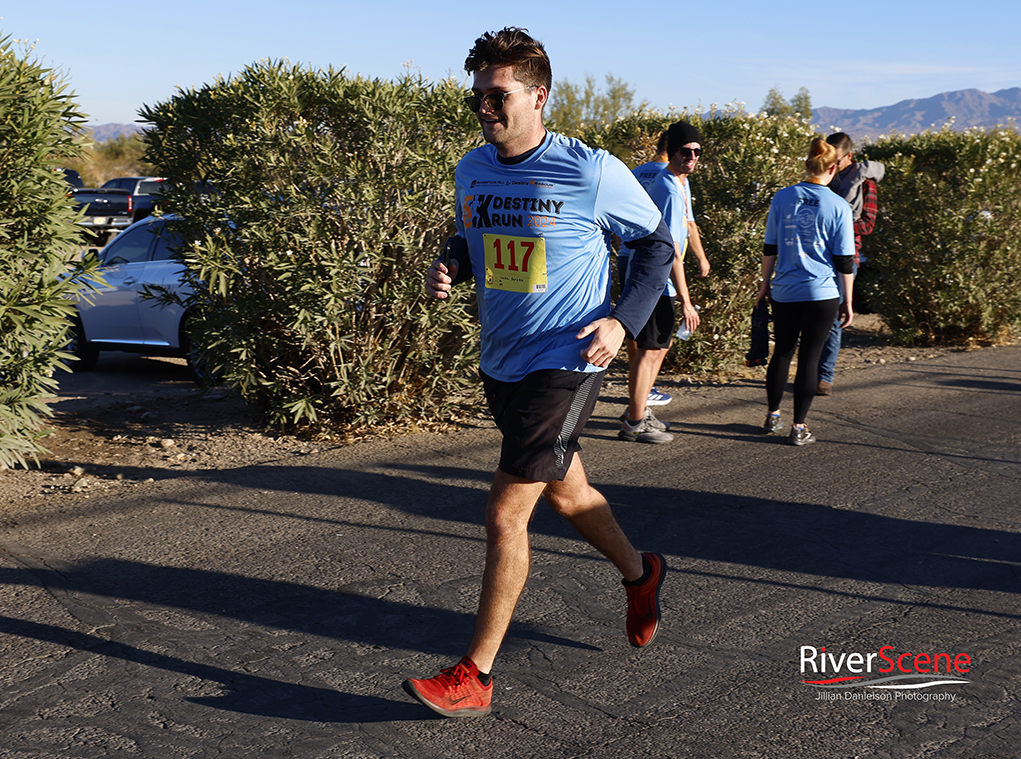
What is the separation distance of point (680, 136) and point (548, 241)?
12.2 ft

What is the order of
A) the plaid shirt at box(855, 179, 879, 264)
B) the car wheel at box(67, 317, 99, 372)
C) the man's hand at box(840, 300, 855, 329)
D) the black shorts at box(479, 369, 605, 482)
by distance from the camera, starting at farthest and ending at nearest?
the car wheel at box(67, 317, 99, 372)
the plaid shirt at box(855, 179, 879, 264)
the man's hand at box(840, 300, 855, 329)
the black shorts at box(479, 369, 605, 482)

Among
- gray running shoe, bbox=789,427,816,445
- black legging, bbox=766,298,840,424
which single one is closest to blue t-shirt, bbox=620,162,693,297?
black legging, bbox=766,298,840,424

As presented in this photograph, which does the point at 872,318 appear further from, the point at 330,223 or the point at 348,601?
the point at 348,601

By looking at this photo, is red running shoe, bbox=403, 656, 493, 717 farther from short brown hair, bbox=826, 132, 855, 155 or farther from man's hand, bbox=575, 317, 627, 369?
short brown hair, bbox=826, 132, 855, 155

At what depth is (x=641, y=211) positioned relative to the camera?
337 centimetres

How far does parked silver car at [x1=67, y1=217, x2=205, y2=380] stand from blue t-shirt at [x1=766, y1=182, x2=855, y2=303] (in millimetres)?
5686

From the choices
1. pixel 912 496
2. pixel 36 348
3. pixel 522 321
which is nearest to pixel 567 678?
pixel 522 321

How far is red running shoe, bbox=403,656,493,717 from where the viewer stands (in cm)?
306

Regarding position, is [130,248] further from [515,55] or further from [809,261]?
[515,55]

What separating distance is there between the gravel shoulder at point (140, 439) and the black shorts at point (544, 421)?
339 cm

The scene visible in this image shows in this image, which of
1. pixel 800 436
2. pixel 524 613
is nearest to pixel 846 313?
pixel 800 436

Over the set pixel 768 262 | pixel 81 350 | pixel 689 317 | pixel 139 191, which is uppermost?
pixel 139 191

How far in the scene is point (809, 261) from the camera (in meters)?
6.64

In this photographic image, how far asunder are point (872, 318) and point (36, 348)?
12.5m
